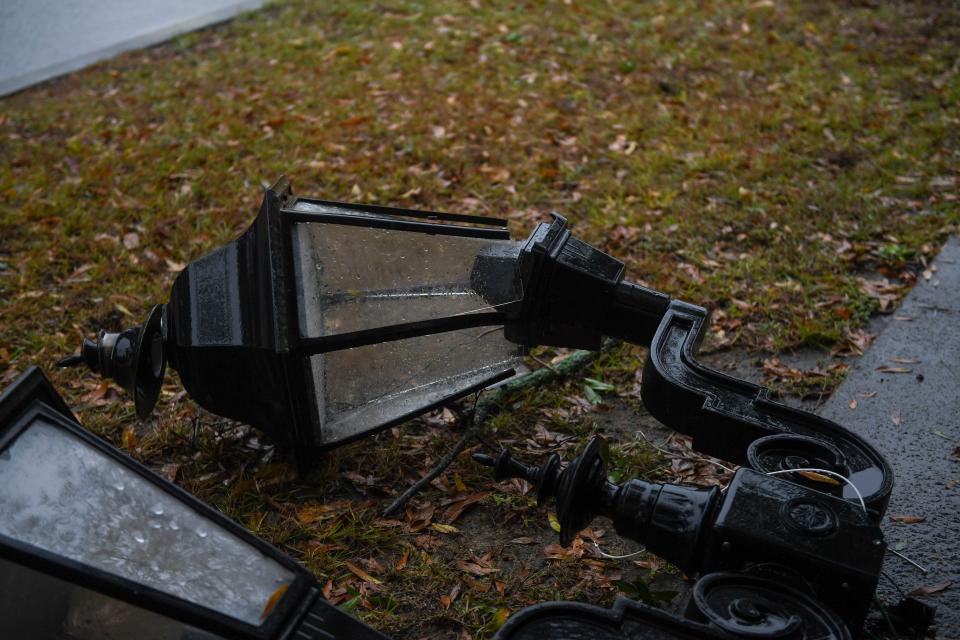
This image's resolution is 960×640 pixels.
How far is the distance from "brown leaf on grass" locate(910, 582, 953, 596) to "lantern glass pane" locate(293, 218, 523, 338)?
1460 millimetres

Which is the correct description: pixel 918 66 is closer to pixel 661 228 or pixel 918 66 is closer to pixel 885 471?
pixel 661 228

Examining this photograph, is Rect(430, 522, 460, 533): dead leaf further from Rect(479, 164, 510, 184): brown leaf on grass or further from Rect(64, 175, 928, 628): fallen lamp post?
Rect(479, 164, 510, 184): brown leaf on grass

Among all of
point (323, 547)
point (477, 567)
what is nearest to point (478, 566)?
point (477, 567)

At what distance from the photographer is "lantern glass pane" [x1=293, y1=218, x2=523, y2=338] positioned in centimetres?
281

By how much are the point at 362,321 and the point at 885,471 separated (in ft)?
5.07

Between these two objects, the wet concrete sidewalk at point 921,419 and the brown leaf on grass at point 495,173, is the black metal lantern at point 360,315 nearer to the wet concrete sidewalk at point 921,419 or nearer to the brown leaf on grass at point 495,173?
the wet concrete sidewalk at point 921,419

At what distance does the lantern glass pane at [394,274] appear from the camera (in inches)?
110

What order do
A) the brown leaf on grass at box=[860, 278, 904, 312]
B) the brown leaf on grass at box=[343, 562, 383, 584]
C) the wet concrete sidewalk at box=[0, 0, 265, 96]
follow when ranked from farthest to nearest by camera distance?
the wet concrete sidewalk at box=[0, 0, 265, 96]
the brown leaf on grass at box=[860, 278, 904, 312]
the brown leaf on grass at box=[343, 562, 383, 584]

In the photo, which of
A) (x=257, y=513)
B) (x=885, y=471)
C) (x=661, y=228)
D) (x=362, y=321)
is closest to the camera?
(x=885, y=471)

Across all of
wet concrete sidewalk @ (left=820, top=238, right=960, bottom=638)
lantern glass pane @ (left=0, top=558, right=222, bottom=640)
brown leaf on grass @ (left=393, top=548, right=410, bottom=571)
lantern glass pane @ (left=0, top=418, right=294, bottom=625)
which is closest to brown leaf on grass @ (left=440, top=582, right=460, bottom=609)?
brown leaf on grass @ (left=393, top=548, right=410, bottom=571)

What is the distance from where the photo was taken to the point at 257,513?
3014 millimetres

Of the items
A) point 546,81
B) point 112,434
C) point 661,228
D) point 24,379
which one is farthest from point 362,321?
point 546,81

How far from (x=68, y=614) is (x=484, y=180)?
3.90 metres

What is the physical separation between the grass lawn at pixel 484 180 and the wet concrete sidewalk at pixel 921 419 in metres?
0.17
